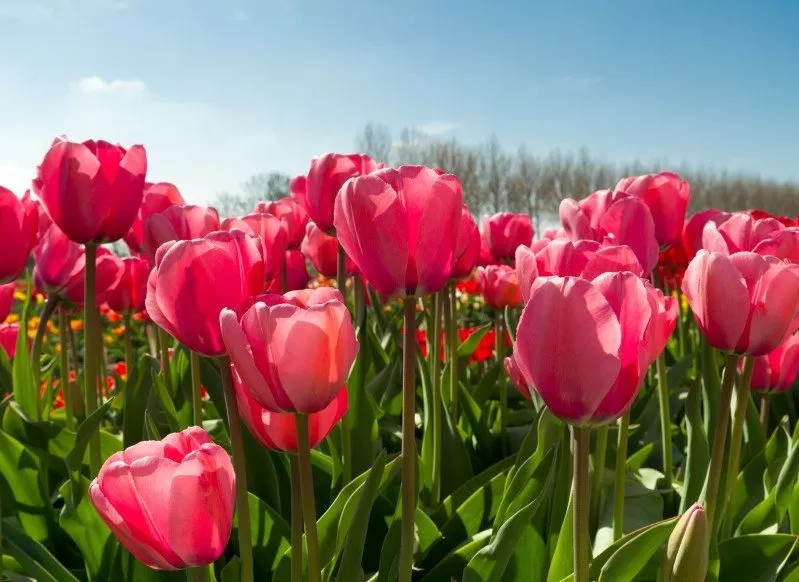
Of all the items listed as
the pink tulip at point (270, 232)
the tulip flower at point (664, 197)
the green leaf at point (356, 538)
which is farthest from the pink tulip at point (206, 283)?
the tulip flower at point (664, 197)

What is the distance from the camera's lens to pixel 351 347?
32.0 inches

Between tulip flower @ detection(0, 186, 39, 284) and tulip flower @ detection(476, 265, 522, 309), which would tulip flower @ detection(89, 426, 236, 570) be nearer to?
tulip flower @ detection(0, 186, 39, 284)

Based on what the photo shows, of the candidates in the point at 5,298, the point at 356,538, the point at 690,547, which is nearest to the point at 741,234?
the point at 690,547

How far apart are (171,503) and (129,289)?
166cm

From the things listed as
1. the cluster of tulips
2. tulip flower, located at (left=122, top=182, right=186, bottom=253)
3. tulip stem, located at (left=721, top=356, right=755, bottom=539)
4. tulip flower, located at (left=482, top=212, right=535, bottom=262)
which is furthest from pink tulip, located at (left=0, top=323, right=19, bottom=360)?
tulip stem, located at (left=721, top=356, right=755, bottom=539)

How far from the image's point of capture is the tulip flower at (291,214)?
205cm

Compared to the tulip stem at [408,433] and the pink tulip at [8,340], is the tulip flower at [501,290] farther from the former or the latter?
the tulip stem at [408,433]

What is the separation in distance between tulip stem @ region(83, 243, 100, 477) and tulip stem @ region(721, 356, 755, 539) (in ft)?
3.43

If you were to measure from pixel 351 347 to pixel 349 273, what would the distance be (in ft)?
4.96

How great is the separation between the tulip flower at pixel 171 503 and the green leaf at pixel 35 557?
51cm

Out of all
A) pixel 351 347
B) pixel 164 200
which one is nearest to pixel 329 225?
pixel 164 200

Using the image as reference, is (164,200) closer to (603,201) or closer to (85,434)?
(85,434)

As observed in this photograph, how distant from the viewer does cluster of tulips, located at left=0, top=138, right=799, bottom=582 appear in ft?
2.58

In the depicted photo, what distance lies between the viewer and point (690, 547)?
2.67ft
